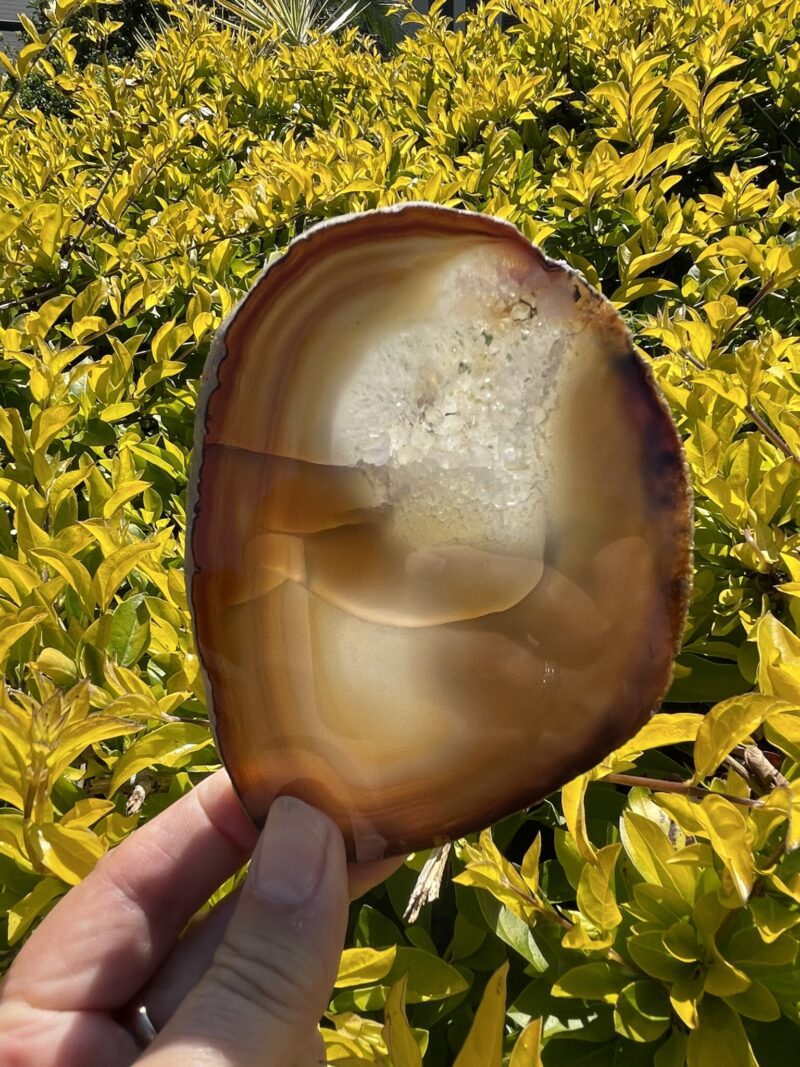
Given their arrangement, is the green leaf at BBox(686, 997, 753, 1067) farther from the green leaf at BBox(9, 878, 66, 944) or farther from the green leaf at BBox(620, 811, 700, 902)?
the green leaf at BBox(9, 878, 66, 944)

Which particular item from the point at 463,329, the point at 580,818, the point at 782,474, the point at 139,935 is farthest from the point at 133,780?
the point at 782,474

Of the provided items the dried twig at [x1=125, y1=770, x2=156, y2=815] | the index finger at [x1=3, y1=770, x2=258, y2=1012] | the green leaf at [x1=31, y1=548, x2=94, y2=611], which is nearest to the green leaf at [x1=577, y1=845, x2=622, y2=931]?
the index finger at [x1=3, y1=770, x2=258, y2=1012]

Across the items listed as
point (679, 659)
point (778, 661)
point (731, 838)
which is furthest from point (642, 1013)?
point (679, 659)

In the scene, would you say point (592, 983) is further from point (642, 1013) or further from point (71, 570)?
point (71, 570)

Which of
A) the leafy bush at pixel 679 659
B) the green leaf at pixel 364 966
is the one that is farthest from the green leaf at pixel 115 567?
the green leaf at pixel 364 966

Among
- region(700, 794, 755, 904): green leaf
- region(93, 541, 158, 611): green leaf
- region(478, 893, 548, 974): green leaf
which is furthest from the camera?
region(93, 541, 158, 611): green leaf

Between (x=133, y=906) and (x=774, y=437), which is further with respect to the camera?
(x=774, y=437)
